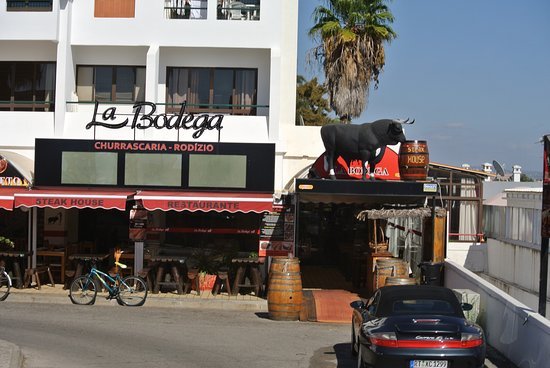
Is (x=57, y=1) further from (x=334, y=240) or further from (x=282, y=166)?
(x=334, y=240)

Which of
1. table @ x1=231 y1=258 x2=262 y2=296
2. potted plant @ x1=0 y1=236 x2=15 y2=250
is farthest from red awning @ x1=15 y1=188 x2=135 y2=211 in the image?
table @ x1=231 y1=258 x2=262 y2=296

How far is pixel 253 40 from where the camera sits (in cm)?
2292

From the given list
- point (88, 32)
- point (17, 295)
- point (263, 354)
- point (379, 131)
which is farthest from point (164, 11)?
point (263, 354)

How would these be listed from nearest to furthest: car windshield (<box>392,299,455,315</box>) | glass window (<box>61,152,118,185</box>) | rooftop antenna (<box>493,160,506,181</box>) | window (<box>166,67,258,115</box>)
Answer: car windshield (<box>392,299,455,315</box>), glass window (<box>61,152,118,185</box>), window (<box>166,67,258,115</box>), rooftop antenna (<box>493,160,506,181</box>)

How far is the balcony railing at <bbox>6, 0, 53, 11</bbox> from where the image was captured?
2308cm

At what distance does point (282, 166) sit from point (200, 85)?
3.81 m

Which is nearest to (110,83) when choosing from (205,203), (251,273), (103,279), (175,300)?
(205,203)

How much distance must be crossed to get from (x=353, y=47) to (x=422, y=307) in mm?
17005

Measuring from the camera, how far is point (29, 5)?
23.2m

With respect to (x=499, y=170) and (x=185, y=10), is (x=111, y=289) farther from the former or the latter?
(x=499, y=170)

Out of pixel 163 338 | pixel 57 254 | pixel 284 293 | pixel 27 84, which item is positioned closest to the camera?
pixel 163 338

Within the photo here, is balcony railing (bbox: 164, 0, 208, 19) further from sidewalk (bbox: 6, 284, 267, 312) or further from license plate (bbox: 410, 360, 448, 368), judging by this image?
license plate (bbox: 410, 360, 448, 368)

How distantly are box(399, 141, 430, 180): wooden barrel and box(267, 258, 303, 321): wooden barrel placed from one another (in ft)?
14.2

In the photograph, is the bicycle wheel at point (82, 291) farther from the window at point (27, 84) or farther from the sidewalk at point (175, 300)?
Result: the window at point (27, 84)
